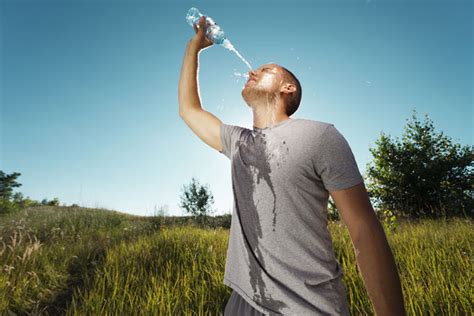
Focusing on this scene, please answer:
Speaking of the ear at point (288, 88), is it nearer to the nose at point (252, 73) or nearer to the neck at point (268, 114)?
the neck at point (268, 114)

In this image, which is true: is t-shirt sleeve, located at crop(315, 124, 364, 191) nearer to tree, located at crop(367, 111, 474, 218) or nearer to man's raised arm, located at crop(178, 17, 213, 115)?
man's raised arm, located at crop(178, 17, 213, 115)

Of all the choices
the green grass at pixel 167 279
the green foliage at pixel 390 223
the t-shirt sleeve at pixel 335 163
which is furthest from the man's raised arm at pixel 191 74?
the green foliage at pixel 390 223

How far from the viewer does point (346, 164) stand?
131cm

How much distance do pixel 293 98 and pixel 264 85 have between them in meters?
0.20

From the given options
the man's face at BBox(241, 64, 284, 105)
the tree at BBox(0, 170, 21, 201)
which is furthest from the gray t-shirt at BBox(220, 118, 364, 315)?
the tree at BBox(0, 170, 21, 201)

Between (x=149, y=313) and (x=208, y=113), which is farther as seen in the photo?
(x=149, y=313)

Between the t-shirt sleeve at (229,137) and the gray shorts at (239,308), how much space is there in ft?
2.54

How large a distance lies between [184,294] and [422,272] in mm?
2974

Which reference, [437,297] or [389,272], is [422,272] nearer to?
[437,297]

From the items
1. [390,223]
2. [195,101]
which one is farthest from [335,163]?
[390,223]

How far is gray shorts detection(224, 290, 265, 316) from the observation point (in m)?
1.38

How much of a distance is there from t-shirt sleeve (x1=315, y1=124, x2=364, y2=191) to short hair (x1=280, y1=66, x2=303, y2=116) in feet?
2.04

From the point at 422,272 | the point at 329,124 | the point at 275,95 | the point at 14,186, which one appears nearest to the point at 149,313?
the point at 275,95

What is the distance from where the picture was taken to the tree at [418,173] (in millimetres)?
15922
